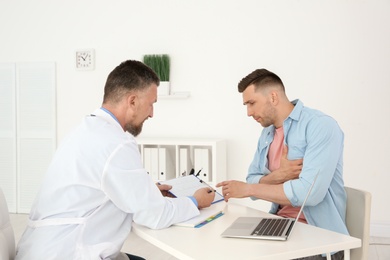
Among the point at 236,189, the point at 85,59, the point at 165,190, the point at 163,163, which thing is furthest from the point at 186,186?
the point at 85,59

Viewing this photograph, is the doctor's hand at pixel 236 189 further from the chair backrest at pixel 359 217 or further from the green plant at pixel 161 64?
the green plant at pixel 161 64

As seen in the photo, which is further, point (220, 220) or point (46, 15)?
point (46, 15)

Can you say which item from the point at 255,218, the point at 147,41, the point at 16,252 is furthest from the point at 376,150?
the point at 16,252

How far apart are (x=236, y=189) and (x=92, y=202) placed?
0.67 meters

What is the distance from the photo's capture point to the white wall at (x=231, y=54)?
416 cm

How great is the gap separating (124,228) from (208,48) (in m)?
3.19

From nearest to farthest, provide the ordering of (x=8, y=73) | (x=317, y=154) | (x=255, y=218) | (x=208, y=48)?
(x=255, y=218)
(x=317, y=154)
(x=208, y=48)
(x=8, y=73)

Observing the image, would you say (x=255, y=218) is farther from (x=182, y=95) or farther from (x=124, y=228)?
(x=182, y=95)

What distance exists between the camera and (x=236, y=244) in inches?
56.6

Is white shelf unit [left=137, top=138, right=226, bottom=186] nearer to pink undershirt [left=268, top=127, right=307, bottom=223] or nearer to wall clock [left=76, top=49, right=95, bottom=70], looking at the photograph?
wall clock [left=76, top=49, right=95, bottom=70]

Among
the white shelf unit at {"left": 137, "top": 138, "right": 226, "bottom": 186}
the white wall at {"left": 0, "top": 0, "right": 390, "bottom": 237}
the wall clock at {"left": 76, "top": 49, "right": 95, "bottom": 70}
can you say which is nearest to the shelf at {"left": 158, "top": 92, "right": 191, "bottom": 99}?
the white wall at {"left": 0, "top": 0, "right": 390, "bottom": 237}

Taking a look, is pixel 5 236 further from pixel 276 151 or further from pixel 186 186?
pixel 276 151

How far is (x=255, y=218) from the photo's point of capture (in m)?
1.76

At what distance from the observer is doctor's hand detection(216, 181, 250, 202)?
2014 millimetres
